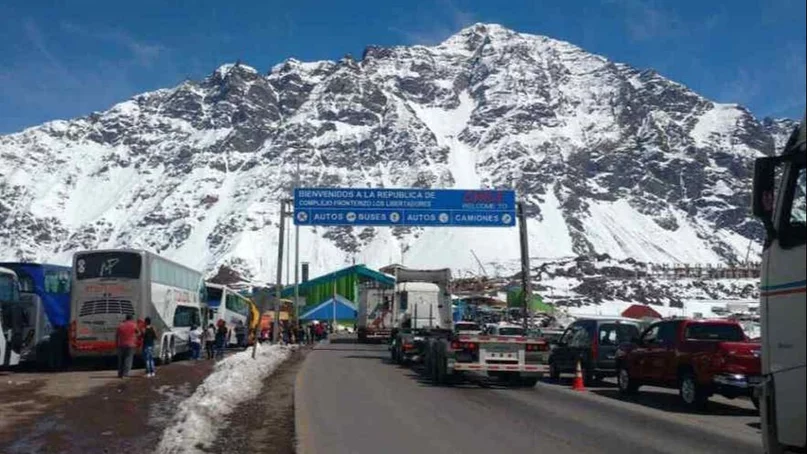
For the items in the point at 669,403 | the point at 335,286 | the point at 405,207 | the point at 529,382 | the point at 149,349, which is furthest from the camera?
the point at 335,286

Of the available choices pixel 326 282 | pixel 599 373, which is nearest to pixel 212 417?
pixel 599 373

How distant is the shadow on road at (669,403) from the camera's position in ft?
55.9

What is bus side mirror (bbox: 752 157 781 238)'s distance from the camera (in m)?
6.52

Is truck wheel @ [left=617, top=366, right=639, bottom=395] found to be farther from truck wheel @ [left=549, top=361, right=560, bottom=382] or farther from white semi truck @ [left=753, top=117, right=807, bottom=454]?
white semi truck @ [left=753, top=117, right=807, bottom=454]

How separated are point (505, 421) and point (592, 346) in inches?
342

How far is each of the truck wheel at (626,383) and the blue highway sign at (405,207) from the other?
22.5m

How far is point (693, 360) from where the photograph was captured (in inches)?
669

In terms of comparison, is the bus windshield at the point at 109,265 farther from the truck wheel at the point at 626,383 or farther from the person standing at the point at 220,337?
the truck wheel at the point at 626,383

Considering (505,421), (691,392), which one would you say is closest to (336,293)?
(691,392)

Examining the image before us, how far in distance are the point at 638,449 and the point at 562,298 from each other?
13185 cm

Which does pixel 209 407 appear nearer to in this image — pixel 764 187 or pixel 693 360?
pixel 693 360

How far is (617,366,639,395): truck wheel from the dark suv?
2236 millimetres

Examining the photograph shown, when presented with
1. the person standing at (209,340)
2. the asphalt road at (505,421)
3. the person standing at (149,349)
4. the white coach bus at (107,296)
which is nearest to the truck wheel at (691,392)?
the asphalt road at (505,421)

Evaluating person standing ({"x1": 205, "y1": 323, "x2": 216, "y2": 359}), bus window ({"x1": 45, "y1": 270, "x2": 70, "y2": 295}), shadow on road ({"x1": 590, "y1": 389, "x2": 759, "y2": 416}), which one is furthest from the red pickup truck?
person standing ({"x1": 205, "y1": 323, "x2": 216, "y2": 359})
